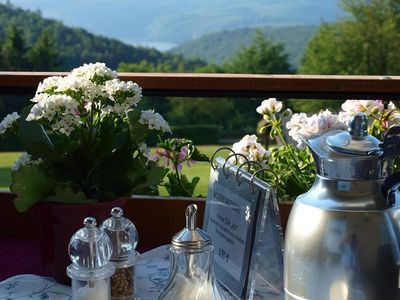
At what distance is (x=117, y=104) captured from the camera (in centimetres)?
108

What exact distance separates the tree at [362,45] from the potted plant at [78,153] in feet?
85.2

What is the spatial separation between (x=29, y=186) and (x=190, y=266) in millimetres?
326

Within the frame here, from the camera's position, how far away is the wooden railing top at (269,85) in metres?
1.43

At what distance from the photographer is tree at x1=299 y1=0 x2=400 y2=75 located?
87.4 feet

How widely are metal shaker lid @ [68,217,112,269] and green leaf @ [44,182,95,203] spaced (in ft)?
0.58

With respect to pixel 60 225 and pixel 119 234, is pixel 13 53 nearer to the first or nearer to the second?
pixel 60 225

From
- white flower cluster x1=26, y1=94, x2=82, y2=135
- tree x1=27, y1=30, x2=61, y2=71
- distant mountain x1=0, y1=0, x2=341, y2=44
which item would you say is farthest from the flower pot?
distant mountain x1=0, y1=0, x2=341, y2=44

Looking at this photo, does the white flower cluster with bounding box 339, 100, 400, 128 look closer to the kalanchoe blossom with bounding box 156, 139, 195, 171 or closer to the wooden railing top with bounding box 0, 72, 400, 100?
the wooden railing top with bounding box 0, 72, 400, 100

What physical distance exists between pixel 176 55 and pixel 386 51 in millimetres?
9108

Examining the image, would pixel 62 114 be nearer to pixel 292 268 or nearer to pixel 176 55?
pixel 292 268

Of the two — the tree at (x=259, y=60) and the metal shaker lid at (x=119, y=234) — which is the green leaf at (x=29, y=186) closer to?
the metal shaker lid at (x=119, y=234)

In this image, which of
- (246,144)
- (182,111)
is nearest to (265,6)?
(182,111)

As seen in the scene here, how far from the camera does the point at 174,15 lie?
42.3 m

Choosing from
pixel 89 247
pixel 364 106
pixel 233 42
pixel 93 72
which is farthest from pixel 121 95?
pixel 233 42
